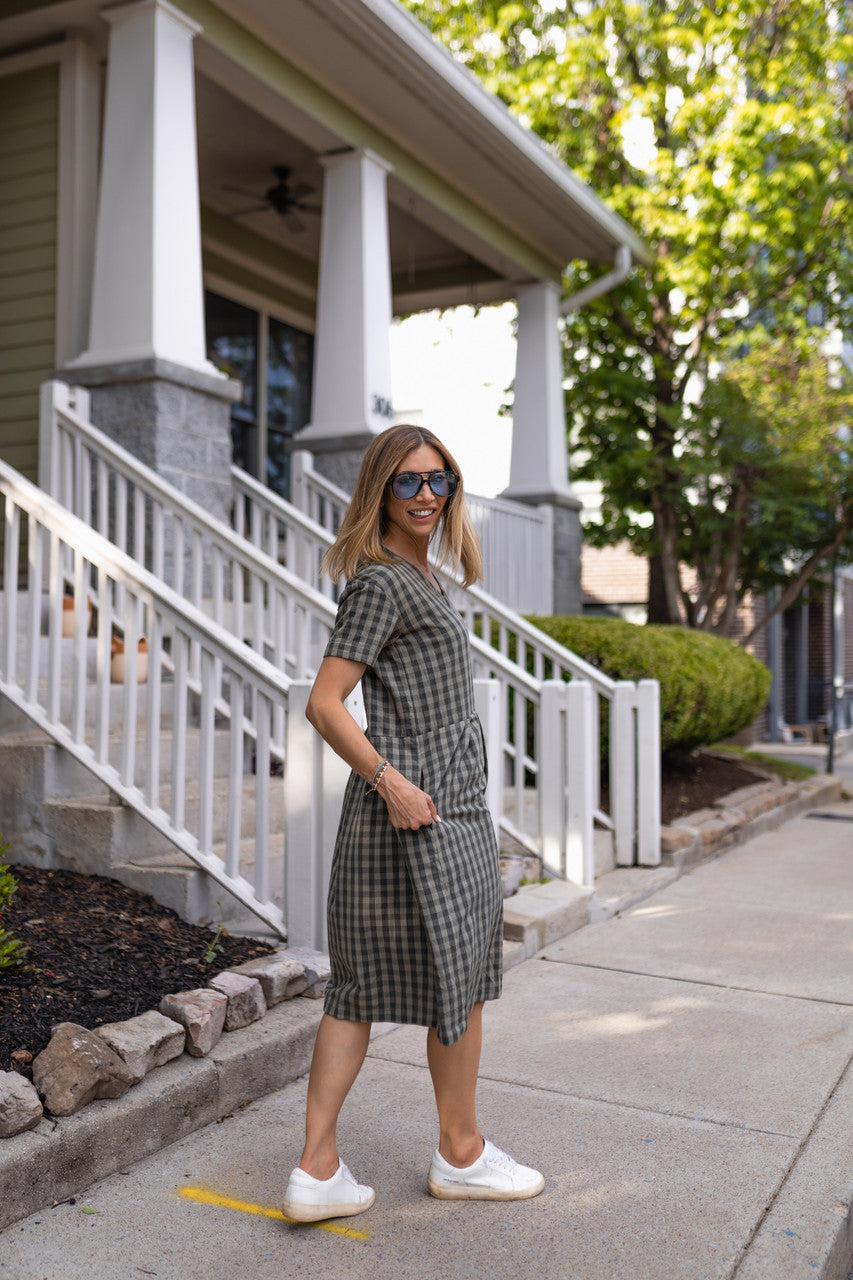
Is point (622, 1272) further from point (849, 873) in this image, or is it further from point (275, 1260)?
point (849, 873)

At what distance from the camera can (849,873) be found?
634cm

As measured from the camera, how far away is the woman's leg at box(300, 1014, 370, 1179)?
2.39 m

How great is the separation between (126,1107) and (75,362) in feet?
14.0

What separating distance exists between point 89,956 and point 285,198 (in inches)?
260

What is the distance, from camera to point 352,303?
7.52 metres

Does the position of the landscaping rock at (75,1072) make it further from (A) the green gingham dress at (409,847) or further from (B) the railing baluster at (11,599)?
(B) the railing baluster at (11,599)

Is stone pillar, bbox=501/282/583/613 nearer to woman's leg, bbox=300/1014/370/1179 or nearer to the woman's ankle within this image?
the woman's ankle

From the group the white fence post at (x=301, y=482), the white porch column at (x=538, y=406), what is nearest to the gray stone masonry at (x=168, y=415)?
the white fence post at (x=301, y=482)

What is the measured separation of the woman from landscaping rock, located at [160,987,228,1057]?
656 mm

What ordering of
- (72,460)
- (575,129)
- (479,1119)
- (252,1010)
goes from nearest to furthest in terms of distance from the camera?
(479,1119) < (252,1010) < (72,460) < (575,129)

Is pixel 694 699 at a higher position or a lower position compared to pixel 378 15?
lower

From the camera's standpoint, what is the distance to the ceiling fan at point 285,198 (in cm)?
843

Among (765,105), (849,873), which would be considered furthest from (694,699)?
(765,105)

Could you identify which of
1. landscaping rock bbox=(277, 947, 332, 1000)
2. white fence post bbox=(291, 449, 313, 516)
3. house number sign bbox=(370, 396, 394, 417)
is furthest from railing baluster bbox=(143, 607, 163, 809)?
house number sign bbox=(370, 396, 394, 417)
